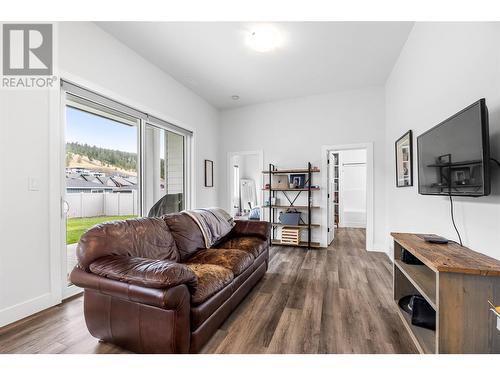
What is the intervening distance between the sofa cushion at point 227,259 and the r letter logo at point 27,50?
2.22 m

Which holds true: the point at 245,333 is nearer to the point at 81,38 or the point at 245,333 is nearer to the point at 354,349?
the point at 354,349

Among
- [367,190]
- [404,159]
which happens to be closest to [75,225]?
[404,159]

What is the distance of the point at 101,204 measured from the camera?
274 centimetres

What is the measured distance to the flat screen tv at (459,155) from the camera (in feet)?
4.00

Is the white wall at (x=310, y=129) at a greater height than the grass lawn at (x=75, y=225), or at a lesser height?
greater

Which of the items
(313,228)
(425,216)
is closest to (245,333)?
(425,216)

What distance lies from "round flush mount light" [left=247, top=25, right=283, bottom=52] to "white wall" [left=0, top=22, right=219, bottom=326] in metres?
1.63

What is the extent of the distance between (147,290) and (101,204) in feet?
6.39

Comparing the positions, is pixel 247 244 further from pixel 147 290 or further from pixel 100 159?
pixel 100 159

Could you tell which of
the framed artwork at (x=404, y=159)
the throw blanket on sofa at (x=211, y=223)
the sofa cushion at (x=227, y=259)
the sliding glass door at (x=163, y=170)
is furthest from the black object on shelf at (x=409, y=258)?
the sliding glass door at (x=163, y=170)

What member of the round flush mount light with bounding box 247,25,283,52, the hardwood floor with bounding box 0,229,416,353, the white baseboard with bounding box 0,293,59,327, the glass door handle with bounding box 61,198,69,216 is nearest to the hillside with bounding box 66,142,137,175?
the glass door handle with bounding box 61,198,69,216

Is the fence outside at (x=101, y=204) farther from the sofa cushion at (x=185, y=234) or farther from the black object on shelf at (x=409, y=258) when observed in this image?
the black object on shelf at (x=409, y=258)

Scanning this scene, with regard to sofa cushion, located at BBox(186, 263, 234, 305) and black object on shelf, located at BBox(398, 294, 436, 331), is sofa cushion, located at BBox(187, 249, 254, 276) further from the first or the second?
black object on shelf, located at BBox(398, 294, 436, 331)
